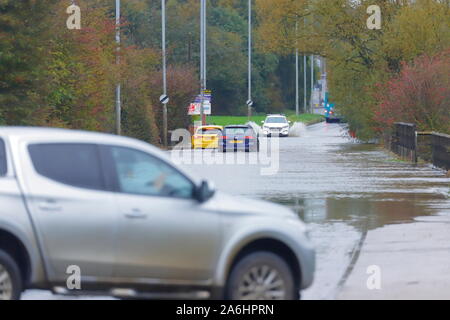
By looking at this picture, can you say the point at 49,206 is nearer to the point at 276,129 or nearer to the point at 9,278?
the point at 9,278

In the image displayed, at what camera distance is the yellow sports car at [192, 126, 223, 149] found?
52.0 meters

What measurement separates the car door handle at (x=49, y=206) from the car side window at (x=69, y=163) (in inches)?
9.5

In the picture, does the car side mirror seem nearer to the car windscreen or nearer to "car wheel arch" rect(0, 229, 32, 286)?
"car wheel arch" rect(0, 229, 32, 286)

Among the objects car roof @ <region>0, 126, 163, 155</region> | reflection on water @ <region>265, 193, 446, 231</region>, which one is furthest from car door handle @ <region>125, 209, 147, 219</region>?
reflection on water @ <region>265, 193, 446, 231</region>

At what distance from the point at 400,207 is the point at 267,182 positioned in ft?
22.8

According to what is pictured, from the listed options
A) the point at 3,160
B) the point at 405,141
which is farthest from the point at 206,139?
the point at 3,160

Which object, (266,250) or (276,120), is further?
(276,120)

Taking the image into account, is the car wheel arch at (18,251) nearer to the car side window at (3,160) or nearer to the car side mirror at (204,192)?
the car side window at (3,160)

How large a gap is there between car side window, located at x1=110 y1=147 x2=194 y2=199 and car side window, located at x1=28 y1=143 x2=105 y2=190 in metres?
0.19

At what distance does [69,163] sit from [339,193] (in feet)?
50.9

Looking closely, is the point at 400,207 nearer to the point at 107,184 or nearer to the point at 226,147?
the point at 107,184

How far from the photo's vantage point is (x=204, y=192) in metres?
9.90

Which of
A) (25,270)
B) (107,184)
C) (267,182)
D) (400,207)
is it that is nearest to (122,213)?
(107,184)

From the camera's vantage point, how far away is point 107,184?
9828 mm
